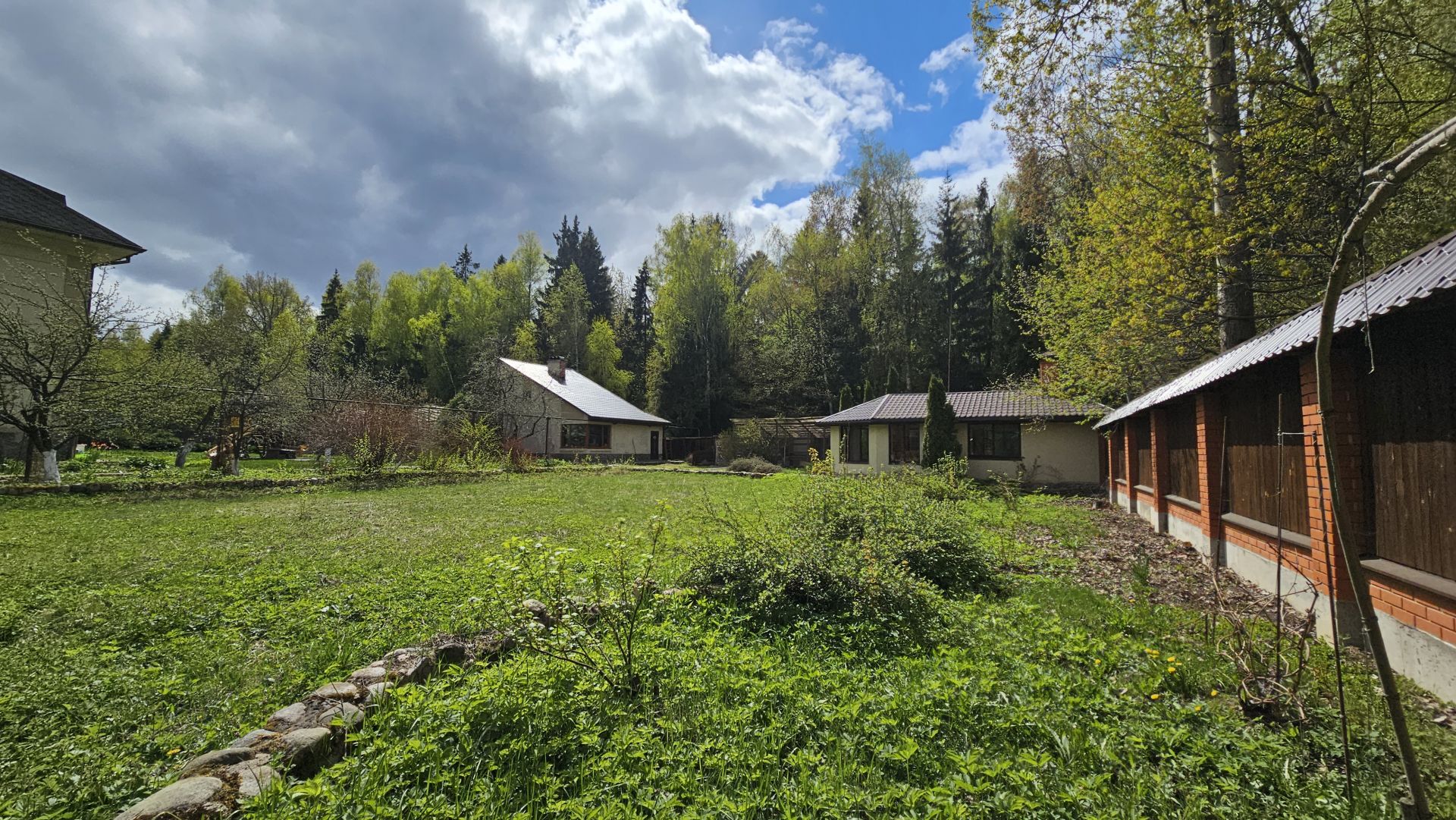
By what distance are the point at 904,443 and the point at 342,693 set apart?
2241 centimetres

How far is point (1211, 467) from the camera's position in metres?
7.67

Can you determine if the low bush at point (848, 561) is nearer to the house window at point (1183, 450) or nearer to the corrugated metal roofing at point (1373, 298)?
the corrugated metal roofing at point (1373, 298)

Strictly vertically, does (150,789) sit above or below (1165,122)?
below

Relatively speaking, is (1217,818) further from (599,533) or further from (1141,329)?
(1141,329)

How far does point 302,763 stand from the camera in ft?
8.89

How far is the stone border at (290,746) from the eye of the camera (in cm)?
229

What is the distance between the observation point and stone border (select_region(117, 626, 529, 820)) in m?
2.29

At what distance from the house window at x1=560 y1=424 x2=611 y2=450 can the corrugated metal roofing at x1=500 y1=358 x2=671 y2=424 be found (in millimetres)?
1255

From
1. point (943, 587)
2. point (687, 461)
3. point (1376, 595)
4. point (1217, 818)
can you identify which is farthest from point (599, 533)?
point (687, 461)

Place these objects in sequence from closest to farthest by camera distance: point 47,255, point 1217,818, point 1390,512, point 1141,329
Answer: point 1217,818
point 1390,512
point 1141,329
point 47,255

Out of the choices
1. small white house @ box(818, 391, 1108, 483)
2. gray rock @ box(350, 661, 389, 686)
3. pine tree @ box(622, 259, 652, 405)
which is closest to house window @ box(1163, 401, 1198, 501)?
small white house @ box(818, 391, 1108, 483)

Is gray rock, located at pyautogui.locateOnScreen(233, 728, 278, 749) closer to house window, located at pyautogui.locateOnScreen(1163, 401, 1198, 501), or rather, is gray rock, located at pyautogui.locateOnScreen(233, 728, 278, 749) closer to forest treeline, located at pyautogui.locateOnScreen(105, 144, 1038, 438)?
house window, located at pyautogui.locateOnScreen(1163, 401, 1198, 501)

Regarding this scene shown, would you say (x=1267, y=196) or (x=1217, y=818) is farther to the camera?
(x=1267, y=196)

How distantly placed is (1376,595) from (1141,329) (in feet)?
29.8
